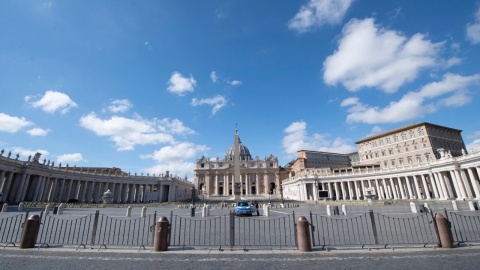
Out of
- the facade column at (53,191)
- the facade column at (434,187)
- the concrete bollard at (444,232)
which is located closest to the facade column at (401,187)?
the facade column at (434,187)

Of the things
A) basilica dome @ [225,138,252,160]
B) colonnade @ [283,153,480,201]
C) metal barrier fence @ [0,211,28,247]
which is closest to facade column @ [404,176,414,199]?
colonnade @ [283,153,480,201]

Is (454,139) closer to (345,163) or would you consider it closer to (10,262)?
(345,163)

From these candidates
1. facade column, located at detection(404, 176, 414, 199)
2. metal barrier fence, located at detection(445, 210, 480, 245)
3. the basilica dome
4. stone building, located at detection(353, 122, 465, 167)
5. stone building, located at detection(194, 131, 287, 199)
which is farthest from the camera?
the basilica dome

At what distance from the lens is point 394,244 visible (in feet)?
28.6

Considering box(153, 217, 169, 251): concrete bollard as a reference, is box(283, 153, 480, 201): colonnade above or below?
above

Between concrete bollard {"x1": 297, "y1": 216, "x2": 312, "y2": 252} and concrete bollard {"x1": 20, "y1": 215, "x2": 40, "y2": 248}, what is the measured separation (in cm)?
984

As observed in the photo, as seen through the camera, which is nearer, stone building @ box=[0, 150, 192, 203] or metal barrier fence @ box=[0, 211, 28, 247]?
metal barrier fence @ box=[0, 211, 28, 247]

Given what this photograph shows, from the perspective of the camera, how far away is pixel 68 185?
2288 inches

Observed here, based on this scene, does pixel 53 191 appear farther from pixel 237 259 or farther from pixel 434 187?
pixel 434 187

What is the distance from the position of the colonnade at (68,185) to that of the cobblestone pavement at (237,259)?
40.8 meters

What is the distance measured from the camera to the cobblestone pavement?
631 centimetres

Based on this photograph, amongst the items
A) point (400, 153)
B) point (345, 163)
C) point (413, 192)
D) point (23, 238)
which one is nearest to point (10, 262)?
point (23, 238)

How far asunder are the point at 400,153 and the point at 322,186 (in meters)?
22.8

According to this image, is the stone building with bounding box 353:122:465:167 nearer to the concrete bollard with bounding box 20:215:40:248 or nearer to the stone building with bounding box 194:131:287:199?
the stone building with bounding box 194:131:287:199
